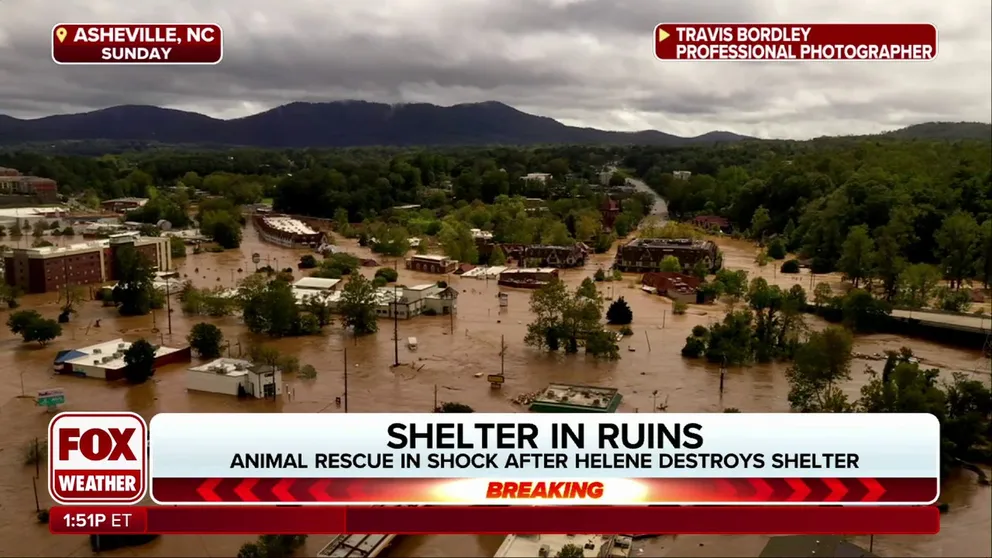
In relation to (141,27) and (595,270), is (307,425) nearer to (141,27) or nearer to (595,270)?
(141,27)

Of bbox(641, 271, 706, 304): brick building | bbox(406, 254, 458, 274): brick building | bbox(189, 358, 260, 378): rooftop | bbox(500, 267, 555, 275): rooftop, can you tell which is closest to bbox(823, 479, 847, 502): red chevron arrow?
bbox(189, 358, 260, 378): rooftop

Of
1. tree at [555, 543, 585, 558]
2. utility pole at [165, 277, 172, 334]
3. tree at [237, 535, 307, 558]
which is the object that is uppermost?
utility pole at [165, 277, 172, 334]

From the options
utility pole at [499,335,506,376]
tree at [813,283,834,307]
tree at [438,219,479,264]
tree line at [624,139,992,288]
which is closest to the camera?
utility pole at [499,335,506,376]

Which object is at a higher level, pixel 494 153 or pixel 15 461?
pixel 494 153

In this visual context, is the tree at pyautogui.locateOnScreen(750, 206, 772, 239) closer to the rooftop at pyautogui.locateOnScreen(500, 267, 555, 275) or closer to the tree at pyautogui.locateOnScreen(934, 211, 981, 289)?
the tree at pyautogui.locateOnScreen(934, 211, 981, 289)

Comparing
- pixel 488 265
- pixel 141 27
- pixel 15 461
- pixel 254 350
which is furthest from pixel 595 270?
pixel 141 27

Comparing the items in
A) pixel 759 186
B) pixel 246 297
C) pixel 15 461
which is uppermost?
pixel 759 186
